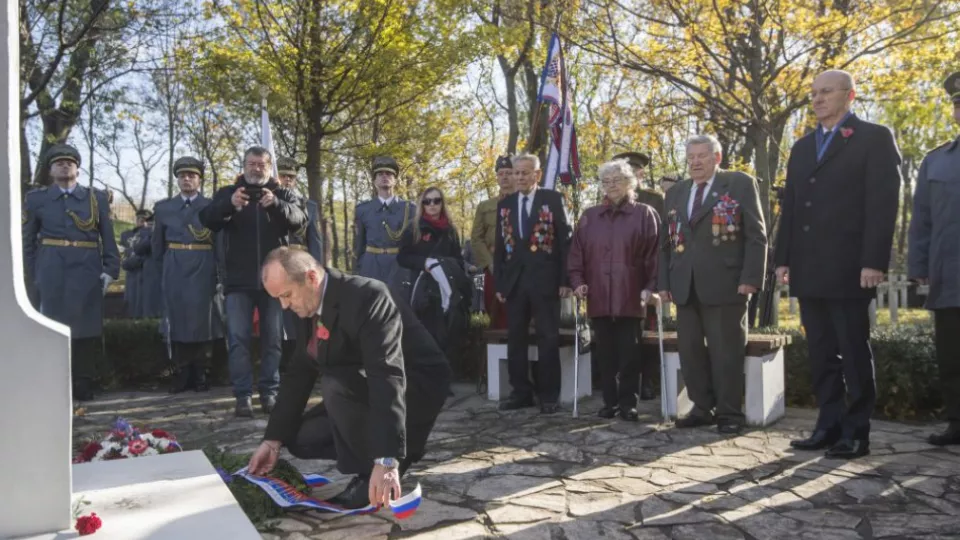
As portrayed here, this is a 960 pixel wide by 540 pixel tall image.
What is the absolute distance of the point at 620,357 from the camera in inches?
Answer: 250

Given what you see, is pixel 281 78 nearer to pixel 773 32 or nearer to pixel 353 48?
pixel 353 48

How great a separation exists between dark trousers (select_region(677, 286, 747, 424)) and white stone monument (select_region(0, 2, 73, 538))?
4306mm

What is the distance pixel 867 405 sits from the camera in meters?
4.89

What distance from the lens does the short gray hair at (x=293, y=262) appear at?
350 cm

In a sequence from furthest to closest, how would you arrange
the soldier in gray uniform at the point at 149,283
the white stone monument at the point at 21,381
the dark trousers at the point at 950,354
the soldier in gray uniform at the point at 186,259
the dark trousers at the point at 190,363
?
1. the soldier in gray uniform at the point at 149,283
2. the dark trousers at the point at 190,363
3. the soldier in gray uniform at the point at 186,259
4. the dark trousers at the point at 950,354
5. the white stone monument at the point at 21,381

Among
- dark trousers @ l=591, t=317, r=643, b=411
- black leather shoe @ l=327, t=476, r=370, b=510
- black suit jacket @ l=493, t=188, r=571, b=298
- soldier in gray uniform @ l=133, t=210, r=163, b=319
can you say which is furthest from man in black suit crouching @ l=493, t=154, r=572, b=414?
soldier in gray uniform @ l=133, t=210, r=163, b=319

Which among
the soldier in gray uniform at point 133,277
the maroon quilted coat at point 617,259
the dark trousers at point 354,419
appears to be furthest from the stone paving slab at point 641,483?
the soldier in gray uniform at point 133,277

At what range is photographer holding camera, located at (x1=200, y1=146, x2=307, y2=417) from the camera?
6.55 metres

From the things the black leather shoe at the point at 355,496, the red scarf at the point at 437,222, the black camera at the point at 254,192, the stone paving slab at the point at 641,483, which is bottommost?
the stone paving slab at the point at 641,483

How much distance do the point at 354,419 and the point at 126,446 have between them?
1.21 metres

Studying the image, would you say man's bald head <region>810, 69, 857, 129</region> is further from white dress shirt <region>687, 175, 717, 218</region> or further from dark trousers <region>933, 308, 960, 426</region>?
dark trousers <region>933, 308, 960, 426</region>

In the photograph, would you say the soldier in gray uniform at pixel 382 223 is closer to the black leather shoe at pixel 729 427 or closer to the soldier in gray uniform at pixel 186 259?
the soldier in gray uniform at pixel 186 259

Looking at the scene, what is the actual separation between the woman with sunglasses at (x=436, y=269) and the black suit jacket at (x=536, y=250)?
0.59 meters

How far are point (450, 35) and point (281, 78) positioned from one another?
2.51 metres
